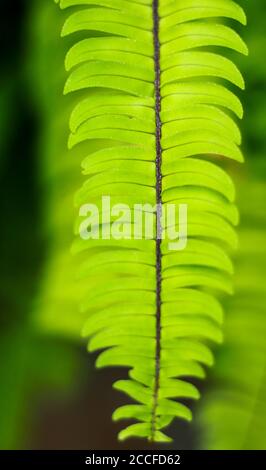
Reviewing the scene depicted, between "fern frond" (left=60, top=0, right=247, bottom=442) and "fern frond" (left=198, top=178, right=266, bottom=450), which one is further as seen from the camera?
"fern frond" (left=198, top=178, right=266, bottom=450)

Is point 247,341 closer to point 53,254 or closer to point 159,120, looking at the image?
point 53,254

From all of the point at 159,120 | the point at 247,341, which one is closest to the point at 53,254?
the point at 247,341

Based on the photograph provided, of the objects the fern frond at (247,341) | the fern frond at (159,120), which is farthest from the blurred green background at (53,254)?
the fern frond at (159,120)

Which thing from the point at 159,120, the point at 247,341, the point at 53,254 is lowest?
the point at 247,341

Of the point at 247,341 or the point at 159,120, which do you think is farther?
the point at 247,341

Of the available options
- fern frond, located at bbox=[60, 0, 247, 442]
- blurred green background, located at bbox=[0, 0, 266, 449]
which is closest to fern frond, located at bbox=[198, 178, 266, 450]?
blurred green background, located at bbox=[0, 0, 266, 449]

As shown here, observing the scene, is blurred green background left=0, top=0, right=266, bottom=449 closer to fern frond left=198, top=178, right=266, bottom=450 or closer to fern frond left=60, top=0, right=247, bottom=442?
fern frond left=198, top=178, right=266, bottom=450
